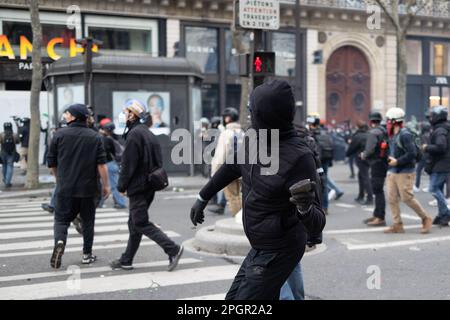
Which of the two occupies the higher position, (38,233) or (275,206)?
(275,206)

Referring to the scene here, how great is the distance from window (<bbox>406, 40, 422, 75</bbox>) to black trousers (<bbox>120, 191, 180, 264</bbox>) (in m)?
26.7

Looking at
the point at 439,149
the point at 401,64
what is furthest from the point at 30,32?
the point at 439,149

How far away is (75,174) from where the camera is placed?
6375mm

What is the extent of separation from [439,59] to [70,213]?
28.1 meters

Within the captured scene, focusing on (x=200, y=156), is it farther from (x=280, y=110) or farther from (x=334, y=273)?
(x=280, y=110)

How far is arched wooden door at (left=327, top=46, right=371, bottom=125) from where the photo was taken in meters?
28.5

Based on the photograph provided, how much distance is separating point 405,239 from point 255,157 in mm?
5385

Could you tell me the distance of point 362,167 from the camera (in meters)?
11.8

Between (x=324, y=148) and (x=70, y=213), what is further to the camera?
(x=324, y=148)

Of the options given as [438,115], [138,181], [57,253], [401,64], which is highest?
[401,64]

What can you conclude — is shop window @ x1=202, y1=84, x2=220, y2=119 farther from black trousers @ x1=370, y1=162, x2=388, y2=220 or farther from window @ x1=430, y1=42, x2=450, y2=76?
black trousers @ x1=370, y1=162, x2=388, y2=220

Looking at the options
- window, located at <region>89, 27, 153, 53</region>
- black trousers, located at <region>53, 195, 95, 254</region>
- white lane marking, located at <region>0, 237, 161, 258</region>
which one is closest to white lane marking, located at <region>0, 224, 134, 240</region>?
white lane marking, located at <region>0, 237, 161, 258</region>

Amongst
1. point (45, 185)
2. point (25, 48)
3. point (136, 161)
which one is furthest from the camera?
point (25, 48)

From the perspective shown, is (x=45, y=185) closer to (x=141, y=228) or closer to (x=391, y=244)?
(x=141, y=228)
